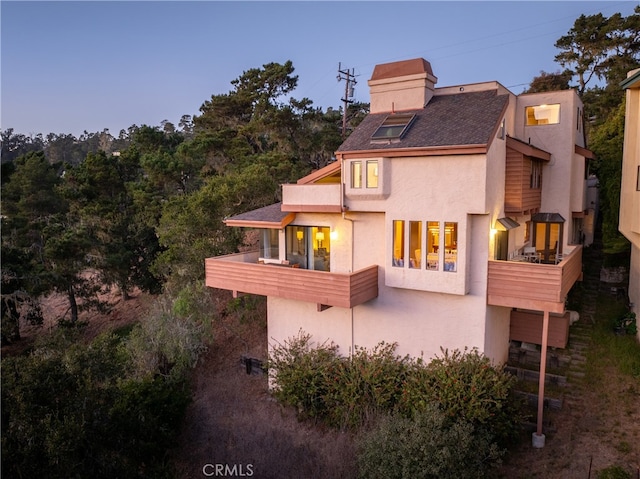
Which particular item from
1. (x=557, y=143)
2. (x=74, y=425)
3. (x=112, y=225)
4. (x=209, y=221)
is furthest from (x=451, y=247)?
(x=112, y=225)

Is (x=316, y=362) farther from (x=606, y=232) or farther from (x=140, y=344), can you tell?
(x=606, y=232)

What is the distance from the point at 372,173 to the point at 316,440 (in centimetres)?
855

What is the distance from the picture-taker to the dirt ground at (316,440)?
11680 mm

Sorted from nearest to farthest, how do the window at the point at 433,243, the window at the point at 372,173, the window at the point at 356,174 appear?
1. the window at the point at 433,243
2. the window at the point at 372,173
3. the window at the point at 356,174

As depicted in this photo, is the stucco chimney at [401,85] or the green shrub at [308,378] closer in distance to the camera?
the green shrub at [308,378]

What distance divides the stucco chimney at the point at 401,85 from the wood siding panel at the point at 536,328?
8611mm

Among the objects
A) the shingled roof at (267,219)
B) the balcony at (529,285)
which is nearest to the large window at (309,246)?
the shingled roof at (267,219)

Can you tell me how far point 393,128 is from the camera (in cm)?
1461

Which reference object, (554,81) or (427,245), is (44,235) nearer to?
(427,245)

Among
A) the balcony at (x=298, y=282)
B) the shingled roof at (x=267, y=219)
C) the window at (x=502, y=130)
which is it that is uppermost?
the window at (x=502, y=130)

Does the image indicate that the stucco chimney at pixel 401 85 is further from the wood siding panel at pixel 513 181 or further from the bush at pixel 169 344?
the bush at pixel 169 344

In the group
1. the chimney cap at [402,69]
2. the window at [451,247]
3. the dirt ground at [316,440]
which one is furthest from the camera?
the chimney cap at [402,69]

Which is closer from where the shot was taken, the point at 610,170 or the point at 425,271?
the point at 425,271

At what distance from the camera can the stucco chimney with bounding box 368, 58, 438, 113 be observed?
1565cm
